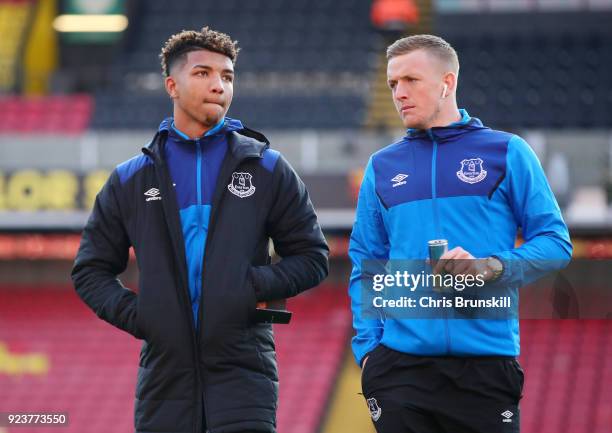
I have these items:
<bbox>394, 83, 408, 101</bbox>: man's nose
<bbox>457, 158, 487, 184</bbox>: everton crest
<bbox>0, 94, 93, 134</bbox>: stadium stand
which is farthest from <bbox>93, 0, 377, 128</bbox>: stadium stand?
<bbox>457, 158, 487, 184</bbox>: everton crest

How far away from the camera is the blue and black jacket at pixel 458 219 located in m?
3.05

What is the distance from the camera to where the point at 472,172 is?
3.13 m

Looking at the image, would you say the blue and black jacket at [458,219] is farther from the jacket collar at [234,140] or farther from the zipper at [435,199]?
the jacket collar at [234,140]

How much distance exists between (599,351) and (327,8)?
27.7 feet

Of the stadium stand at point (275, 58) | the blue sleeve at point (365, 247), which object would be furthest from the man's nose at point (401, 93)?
the stadium stand at point (275, 58)

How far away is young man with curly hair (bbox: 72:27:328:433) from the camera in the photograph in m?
3.16

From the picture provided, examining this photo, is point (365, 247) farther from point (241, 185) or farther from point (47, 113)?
point (47, 113)

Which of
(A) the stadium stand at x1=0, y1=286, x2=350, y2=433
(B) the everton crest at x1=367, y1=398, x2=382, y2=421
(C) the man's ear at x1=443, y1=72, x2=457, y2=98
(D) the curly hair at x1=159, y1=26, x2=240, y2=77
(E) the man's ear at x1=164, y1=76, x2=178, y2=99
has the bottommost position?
(A) the stadium stand at x1=0, y1=286, x2=350, y2=433

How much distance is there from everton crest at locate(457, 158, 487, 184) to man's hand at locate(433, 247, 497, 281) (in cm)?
23

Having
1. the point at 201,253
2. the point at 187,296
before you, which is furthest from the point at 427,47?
the point at 187,296

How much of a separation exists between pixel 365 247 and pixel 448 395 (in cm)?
49

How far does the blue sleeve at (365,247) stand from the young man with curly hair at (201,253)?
144 millimetres

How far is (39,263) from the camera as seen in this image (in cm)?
1490

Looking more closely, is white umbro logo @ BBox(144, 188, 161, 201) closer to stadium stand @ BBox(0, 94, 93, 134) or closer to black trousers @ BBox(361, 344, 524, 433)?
black trousers @ BBox(361, 344, 524, 433)
